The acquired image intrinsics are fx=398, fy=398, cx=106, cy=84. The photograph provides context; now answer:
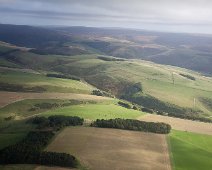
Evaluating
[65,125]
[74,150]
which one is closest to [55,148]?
[74,150]

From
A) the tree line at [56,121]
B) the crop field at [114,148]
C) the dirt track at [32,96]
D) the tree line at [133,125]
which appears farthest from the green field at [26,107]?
the crop field at [114,148]

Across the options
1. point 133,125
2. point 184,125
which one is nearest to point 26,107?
point 133,125

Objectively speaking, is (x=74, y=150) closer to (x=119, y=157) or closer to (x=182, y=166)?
(x=119, y=157)

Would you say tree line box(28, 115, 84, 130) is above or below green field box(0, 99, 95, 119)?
above

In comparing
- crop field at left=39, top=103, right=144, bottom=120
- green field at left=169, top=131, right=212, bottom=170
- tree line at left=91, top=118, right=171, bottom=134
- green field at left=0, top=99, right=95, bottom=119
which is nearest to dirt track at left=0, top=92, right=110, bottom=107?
green field at left=0, top=99, right=95, bottom=119

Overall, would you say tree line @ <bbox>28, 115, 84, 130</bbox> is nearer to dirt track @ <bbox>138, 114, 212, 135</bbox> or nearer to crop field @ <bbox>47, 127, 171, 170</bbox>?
crop field @ <bbox>47, 127, 171, 170</bbox>

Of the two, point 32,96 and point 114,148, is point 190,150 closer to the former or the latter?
point 114,148
